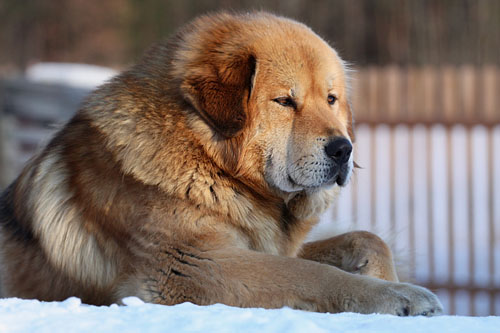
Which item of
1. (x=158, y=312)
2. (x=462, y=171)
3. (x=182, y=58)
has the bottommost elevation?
(x=462, y=171)

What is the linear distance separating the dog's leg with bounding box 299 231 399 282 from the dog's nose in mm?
536

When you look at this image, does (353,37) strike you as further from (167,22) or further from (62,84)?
(62,84)

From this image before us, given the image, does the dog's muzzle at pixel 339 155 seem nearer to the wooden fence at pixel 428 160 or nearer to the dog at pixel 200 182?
the dog at pixel 200 182

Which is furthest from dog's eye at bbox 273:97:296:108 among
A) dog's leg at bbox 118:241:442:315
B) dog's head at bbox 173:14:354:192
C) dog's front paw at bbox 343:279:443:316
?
dog's front paw at bbox 343:279:443:316

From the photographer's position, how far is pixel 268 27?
11.1 ft

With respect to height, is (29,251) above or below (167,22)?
below

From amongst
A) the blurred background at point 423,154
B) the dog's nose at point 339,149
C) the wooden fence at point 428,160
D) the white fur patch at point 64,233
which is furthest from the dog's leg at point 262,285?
the wooden fence at point 428,160

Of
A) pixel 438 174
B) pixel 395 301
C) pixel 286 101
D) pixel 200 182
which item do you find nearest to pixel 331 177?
pixel 286 101

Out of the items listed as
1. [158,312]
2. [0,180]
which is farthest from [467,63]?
[158,312]

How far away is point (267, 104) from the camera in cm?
322

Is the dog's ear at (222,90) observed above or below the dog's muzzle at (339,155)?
above

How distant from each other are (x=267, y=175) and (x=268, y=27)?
2.50ft

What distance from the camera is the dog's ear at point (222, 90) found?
10.2ft

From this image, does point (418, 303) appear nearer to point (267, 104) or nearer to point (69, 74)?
point (267, 104)
